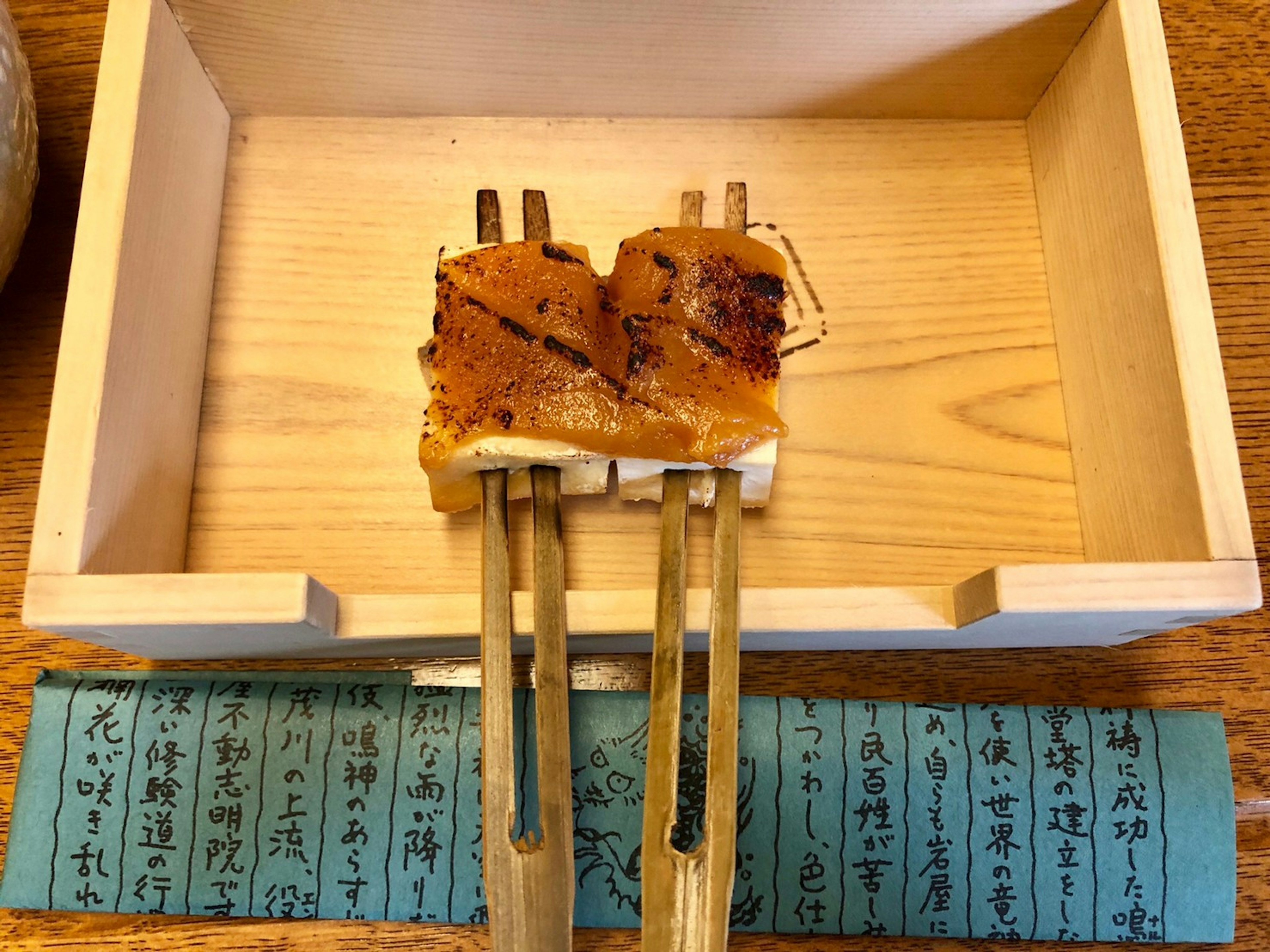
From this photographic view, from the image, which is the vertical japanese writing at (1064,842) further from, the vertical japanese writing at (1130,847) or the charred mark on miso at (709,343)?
the charred mark on miso at (709,343)

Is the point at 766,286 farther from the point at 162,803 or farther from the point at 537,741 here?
the point at 162,803


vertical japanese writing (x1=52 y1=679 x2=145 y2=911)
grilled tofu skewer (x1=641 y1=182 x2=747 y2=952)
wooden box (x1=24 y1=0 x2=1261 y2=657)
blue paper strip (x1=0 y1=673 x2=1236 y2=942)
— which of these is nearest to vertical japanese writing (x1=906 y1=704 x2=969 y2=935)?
blue paper strip (x1=0 y1=673 x2=1236 y2=942)

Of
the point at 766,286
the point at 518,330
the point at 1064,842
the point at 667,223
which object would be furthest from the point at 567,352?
the point at 1064,842

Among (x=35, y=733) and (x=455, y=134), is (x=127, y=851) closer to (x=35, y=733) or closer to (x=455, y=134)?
(x=35, y=733)

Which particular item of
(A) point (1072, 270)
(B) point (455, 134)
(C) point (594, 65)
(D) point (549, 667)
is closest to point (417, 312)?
(B) point (455, 134)

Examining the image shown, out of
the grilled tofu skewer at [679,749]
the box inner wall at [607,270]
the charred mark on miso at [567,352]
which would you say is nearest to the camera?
the grilled tofu skewer at [679,749]

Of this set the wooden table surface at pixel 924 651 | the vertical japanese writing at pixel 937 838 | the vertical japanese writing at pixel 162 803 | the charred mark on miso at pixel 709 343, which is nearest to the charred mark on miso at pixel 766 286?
the charred mark on miso at pixel 709 343
